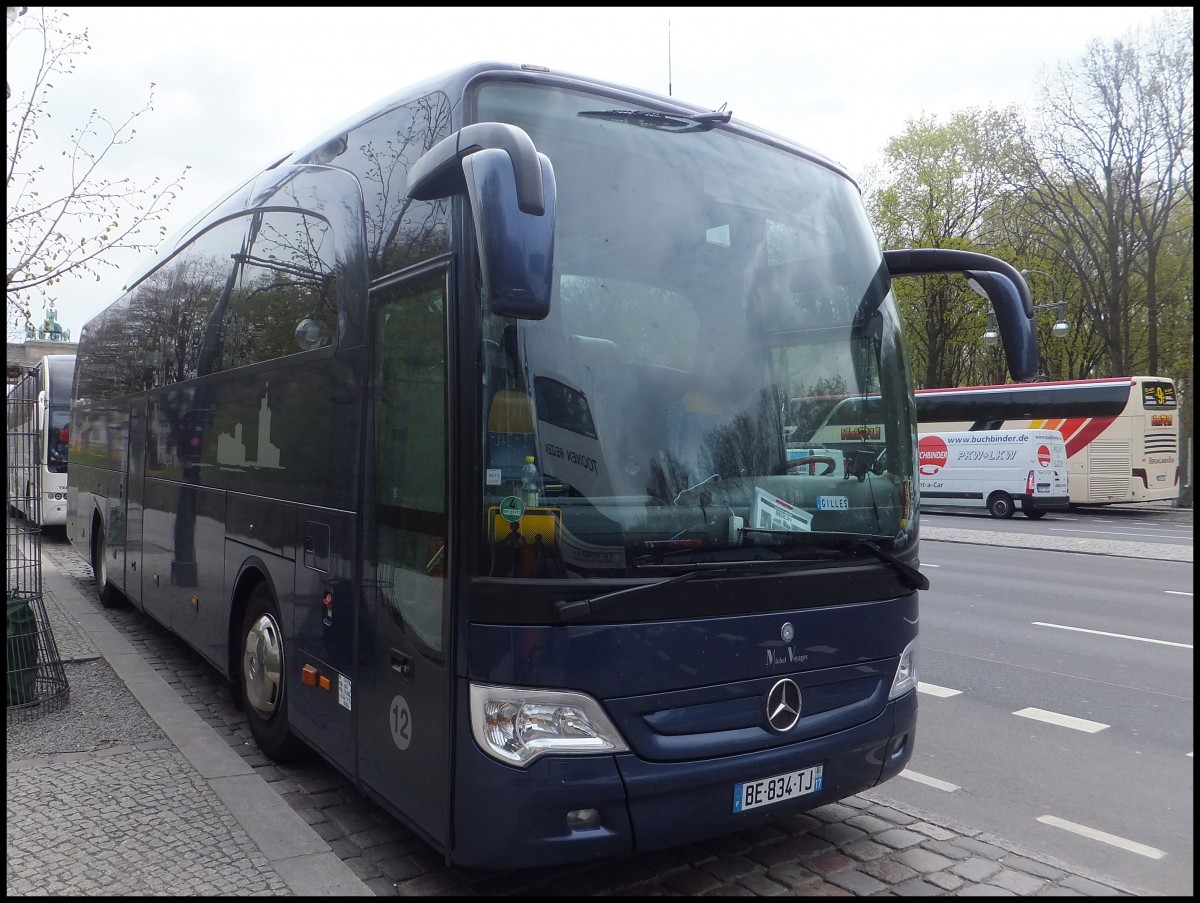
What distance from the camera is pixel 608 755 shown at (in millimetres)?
3559

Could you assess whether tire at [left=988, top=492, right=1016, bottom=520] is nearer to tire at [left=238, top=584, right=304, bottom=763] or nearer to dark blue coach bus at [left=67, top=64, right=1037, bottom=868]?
dark blue coach bus at [left=67, top=64, right=1037, bottom=868]

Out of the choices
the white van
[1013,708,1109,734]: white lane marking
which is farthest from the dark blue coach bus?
the white van

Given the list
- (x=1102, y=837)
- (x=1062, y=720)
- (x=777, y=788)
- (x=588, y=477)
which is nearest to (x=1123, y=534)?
(x=1062, y=720)

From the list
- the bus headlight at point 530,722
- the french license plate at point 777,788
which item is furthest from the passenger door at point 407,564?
the french license plate at point 777,788

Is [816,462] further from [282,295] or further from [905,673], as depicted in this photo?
[282,295]

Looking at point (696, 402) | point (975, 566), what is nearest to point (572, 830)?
point (696, 402)

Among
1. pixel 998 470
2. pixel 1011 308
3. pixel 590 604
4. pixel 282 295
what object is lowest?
pixel 998 470

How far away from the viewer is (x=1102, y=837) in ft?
15.9

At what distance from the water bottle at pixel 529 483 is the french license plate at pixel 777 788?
1335 millimetres

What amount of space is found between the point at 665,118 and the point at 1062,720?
508 centimetres

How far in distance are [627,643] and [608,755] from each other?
0.40m

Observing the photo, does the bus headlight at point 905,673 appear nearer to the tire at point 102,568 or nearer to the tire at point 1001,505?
the tire at point 102,568

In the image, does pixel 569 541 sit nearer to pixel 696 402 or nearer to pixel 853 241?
pixel 696 402

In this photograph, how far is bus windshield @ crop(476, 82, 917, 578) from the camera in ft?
11.7
